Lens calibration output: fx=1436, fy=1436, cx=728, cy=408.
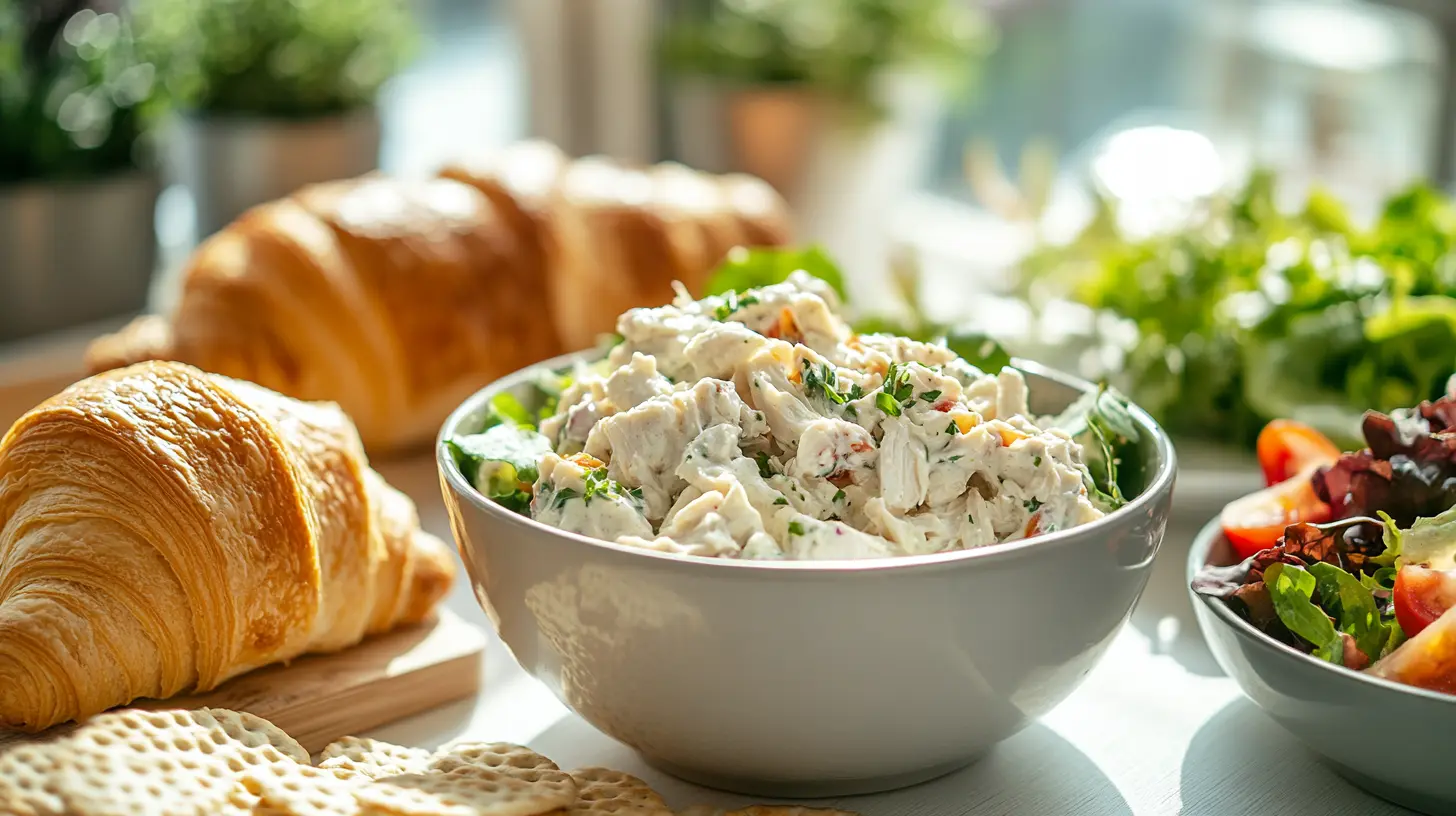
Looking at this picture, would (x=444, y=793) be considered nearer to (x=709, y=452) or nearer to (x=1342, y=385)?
(x=709, y=452)

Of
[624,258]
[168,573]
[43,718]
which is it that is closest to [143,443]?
[168,573]

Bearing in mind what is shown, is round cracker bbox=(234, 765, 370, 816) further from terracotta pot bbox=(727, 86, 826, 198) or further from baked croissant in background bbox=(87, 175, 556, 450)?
terracotta pot bbox=(727, 86, 826, 198)

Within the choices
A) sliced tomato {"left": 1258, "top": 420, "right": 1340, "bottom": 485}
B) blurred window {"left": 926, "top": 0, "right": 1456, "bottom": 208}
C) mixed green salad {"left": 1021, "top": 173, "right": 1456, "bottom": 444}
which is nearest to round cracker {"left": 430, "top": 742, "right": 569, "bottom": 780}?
sliced tomato {"left": 1258, "top": 420, "right": 1340, "bottom": 485}

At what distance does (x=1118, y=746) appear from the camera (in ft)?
3.65

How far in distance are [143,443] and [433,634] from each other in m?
0.31

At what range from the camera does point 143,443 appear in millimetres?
1044

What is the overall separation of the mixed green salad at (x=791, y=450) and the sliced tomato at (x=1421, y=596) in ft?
0.66

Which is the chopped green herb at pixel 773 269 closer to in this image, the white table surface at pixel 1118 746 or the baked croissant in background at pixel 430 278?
the baked croissant in background at pixel 430 278

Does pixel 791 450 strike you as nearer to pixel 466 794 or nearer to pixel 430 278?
pixel 466 794

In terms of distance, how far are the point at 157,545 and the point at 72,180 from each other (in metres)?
1.29

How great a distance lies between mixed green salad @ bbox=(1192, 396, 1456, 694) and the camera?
3.24ft

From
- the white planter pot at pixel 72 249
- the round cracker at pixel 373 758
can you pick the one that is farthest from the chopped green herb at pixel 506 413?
the white planter pot at pixel 72 249

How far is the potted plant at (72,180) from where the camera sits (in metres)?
2.05

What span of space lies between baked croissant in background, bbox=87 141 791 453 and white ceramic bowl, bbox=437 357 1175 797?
30.7 inches
